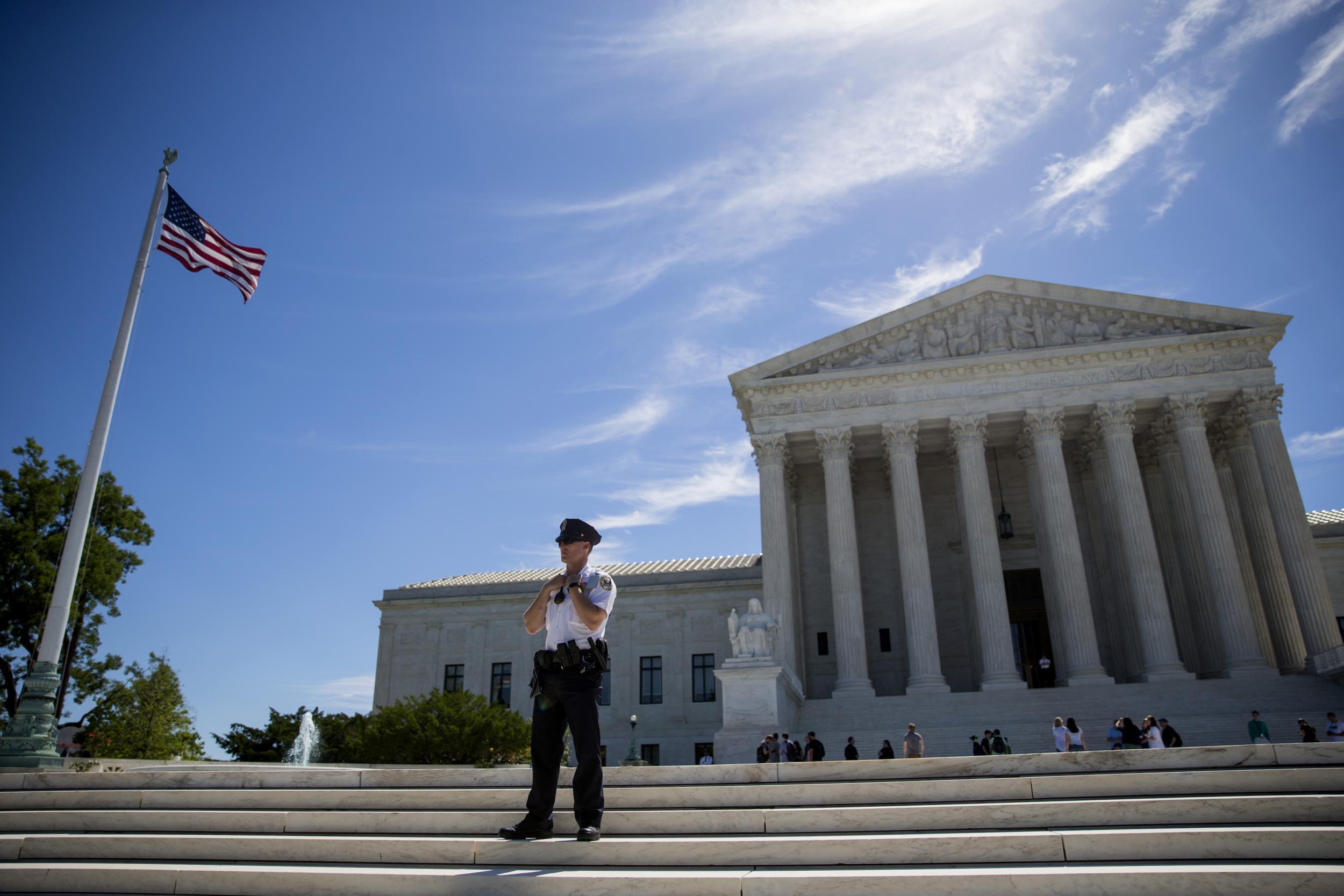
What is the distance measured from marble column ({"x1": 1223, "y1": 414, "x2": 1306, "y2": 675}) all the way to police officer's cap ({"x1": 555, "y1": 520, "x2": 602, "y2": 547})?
32.2 meters

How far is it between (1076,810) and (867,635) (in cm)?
2993

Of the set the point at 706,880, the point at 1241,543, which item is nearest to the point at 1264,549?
the point at 1241,543

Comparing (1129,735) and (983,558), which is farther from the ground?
(983,558)

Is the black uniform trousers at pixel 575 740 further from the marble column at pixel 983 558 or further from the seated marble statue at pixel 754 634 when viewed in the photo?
the marble column at pixel 983 558

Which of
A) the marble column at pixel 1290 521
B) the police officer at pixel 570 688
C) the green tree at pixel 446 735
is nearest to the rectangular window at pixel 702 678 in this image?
the green tree at pixel 446 735

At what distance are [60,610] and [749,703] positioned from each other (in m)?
16.5

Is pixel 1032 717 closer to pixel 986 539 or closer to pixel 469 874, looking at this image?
pixel 986 539

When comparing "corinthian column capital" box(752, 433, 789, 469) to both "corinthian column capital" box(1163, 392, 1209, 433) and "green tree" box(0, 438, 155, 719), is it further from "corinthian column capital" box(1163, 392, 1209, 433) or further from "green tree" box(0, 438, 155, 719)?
"green tree" box(0, 438, 155, 719)

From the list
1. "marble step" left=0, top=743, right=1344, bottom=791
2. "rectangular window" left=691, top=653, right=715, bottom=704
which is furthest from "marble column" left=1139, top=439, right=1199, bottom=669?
"marble step" left=0, top=743, right=1344, bottom=791

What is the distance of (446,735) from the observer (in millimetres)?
28391

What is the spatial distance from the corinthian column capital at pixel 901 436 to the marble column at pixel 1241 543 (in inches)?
464

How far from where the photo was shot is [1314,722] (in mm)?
25453

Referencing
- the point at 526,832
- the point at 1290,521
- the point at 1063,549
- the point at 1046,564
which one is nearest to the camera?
the point at 526,832

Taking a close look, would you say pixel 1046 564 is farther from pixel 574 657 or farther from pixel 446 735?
pixel 574 657
